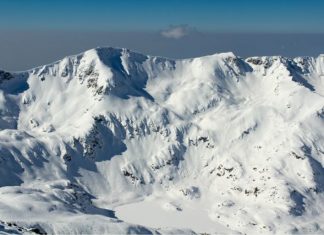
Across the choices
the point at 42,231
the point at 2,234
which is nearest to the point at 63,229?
the point at 42,231

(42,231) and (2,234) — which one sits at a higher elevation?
(2,234)

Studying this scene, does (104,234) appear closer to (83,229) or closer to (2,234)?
(83,229)

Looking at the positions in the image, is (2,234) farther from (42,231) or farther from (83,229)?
(83,229)

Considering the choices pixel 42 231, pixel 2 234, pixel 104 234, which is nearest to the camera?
pixel 2 234

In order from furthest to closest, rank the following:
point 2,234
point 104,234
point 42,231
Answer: point 104,234
point 42,231
point 2,234

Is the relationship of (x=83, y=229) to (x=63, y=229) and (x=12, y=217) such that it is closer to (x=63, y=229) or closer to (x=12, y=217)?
(x=63, y=229)

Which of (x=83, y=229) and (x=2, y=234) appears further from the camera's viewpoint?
(x=83, y=229)

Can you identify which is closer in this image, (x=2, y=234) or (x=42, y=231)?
(x=2, y=234)

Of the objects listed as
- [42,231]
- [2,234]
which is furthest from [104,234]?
[2,234]
